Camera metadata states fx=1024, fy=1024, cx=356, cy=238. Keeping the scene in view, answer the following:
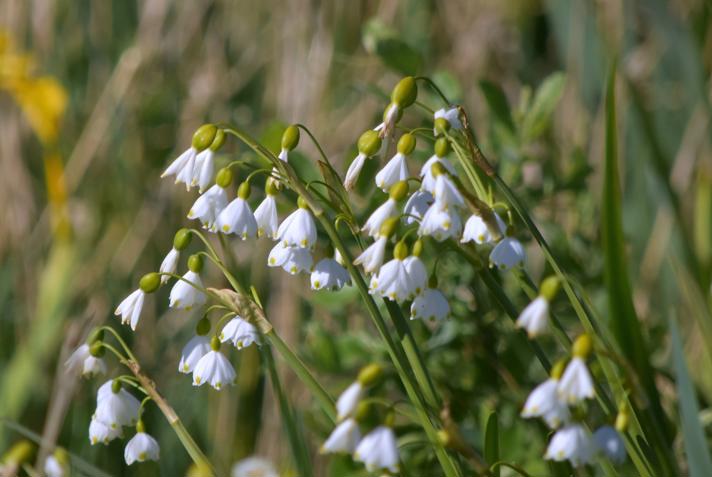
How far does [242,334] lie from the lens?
988 mm

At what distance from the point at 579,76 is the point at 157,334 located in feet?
3.93

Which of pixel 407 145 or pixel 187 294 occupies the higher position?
pixel 407 145

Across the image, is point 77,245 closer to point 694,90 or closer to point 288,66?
point 288,66

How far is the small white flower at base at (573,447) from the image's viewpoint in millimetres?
802

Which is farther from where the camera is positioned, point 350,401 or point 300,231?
point 300,231

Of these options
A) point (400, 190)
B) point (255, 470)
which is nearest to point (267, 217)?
point (400, 190)

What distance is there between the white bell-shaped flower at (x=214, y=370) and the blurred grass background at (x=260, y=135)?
62cm

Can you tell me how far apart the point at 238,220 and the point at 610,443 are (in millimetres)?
395

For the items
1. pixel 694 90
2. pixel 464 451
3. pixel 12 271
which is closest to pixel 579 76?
pixel 694 90

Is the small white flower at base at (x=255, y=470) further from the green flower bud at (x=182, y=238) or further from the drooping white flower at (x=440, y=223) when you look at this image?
the drooping white flower at (x=440, y=223)

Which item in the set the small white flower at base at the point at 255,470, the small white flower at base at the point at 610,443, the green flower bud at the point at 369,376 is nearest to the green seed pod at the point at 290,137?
the green flower bud at the point at 369,376

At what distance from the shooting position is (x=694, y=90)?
6.70 feet

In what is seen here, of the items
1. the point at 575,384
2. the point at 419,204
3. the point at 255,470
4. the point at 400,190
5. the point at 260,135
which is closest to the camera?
the point at 575,384

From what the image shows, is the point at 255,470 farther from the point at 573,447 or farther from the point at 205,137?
the point at 573,447
